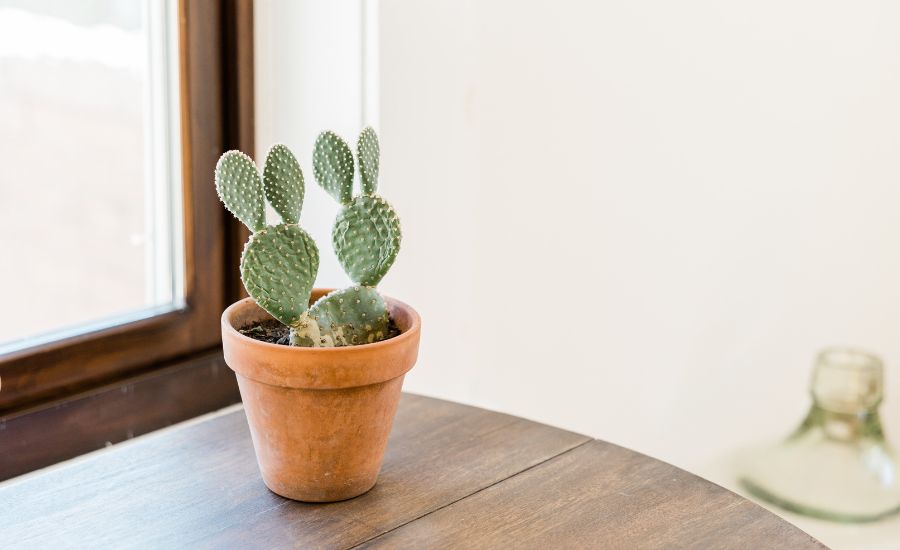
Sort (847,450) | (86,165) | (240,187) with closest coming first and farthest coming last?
1. (240,187)
2. (86,165)
3. (847,450)

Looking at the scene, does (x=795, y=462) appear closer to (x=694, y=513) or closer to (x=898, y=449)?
(x=898, y=449)

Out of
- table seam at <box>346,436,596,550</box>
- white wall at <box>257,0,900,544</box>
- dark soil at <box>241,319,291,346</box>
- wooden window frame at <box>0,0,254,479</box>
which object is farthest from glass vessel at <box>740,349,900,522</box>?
dark soil at <box>241,319,291,346</box>

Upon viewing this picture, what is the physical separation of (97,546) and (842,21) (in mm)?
1590

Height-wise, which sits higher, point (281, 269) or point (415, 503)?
point (281, 269)

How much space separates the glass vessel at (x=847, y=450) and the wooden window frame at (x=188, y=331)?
1.03 metres

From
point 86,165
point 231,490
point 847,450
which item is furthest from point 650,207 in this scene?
point 231,490

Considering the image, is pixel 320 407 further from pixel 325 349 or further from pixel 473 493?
pixel 473 493

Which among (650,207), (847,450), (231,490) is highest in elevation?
(650,207)

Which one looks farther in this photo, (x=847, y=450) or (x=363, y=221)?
(x=847, y=450)

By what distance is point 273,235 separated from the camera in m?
0.86

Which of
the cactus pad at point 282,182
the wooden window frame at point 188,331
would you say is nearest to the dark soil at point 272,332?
the cactus pad at point 282,182

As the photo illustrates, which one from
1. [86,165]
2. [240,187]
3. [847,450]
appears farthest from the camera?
[847,450]

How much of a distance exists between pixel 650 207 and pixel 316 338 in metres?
1.03

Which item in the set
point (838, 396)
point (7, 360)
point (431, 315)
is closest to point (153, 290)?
point (7, 360)
